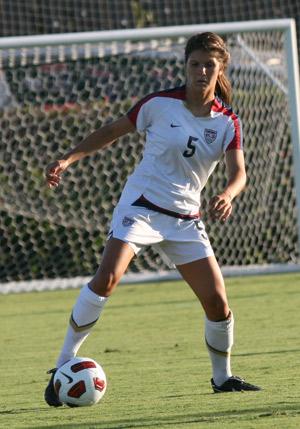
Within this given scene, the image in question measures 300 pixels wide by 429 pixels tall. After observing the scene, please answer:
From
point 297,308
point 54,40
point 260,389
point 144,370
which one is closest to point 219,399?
point 260,389

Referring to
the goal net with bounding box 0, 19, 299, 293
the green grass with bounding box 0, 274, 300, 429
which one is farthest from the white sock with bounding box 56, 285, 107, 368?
the goal net with bounding box 0, 19, 299, 293

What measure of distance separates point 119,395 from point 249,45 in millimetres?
7109

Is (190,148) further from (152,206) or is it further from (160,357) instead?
(160,357)

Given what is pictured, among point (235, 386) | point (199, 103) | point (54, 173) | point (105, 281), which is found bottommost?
point (235, 386)

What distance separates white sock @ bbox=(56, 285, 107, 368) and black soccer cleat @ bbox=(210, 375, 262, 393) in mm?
685

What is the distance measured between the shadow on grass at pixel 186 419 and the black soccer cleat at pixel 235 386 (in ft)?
2.22

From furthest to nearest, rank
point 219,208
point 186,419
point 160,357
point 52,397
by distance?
point 160,357, point 52,397, point 219,208, point 186,419

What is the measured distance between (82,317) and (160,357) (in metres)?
1.78

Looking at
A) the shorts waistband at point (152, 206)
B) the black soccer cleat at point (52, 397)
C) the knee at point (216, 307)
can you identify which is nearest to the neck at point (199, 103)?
the shorts waistband at point (152, 206)

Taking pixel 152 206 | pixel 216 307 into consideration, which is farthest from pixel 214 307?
pixel 152 206

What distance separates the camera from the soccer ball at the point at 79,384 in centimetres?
561

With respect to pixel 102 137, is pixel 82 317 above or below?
below

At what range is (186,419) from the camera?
16.5 feet

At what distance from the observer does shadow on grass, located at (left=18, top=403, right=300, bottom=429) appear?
16.2ft
